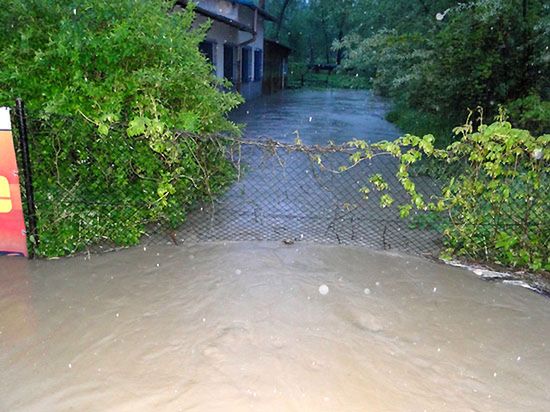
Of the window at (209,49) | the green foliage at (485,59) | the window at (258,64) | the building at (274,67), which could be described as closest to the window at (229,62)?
the window at (209,49)

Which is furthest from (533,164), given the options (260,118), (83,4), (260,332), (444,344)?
(260,118)

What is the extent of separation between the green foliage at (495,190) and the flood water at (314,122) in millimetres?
6935

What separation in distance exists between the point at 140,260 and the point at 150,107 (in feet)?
4.56

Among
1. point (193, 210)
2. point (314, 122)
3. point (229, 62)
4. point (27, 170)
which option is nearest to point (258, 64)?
point (229, 62)

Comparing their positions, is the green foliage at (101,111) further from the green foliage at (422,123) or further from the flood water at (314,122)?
the green foliage at (422,123)

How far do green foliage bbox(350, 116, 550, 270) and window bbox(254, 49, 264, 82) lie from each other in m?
18.1

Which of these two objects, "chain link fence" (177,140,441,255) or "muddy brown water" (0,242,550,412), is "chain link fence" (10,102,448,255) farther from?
"muddy brown water" (0,242,550,412)

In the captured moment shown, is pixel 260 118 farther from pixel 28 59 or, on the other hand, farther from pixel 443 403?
pixel 443 403

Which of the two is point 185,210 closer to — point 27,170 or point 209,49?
point 27,170

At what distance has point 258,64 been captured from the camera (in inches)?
859

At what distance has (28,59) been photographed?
432 centimetres

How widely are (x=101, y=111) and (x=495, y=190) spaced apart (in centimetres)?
342

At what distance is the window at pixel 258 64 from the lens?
21295 mm

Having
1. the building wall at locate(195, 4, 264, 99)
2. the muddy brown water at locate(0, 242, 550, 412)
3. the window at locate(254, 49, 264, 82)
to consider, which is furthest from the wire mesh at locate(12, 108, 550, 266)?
the window at locate(254, 49, 264, 82)
